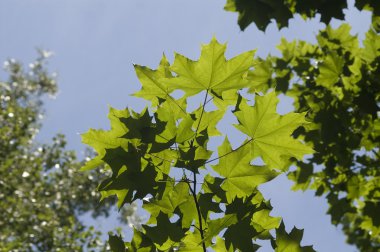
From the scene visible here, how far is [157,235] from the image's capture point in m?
1.66

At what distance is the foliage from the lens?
4195 mm

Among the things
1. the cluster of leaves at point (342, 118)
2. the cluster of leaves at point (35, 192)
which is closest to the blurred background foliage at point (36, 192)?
the cluster of leaves at point (35, 192)

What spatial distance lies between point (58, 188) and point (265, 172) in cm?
1363

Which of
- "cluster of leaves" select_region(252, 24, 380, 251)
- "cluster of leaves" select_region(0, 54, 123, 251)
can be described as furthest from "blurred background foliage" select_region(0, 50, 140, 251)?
"cluster of leaves" select_region(252, 24, 380, 251)

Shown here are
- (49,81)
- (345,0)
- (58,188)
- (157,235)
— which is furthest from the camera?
(49,81)

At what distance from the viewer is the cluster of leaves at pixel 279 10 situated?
4.22 meters

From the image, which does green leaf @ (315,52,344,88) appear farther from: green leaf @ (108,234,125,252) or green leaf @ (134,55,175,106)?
green leaf @ (108,234,125,252)

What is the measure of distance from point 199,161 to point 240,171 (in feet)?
0.68

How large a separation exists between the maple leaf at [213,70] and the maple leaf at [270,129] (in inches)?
5.7

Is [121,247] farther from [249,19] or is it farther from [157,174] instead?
[249,19]

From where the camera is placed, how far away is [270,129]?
1.79m

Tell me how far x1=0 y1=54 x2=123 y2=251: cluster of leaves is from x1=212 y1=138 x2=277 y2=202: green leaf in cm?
806

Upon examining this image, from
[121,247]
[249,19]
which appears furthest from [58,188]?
[121,247]

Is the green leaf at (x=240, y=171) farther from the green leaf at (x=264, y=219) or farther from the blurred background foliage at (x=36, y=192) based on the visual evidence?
the blurred background foliage at (x=36, y=192)
